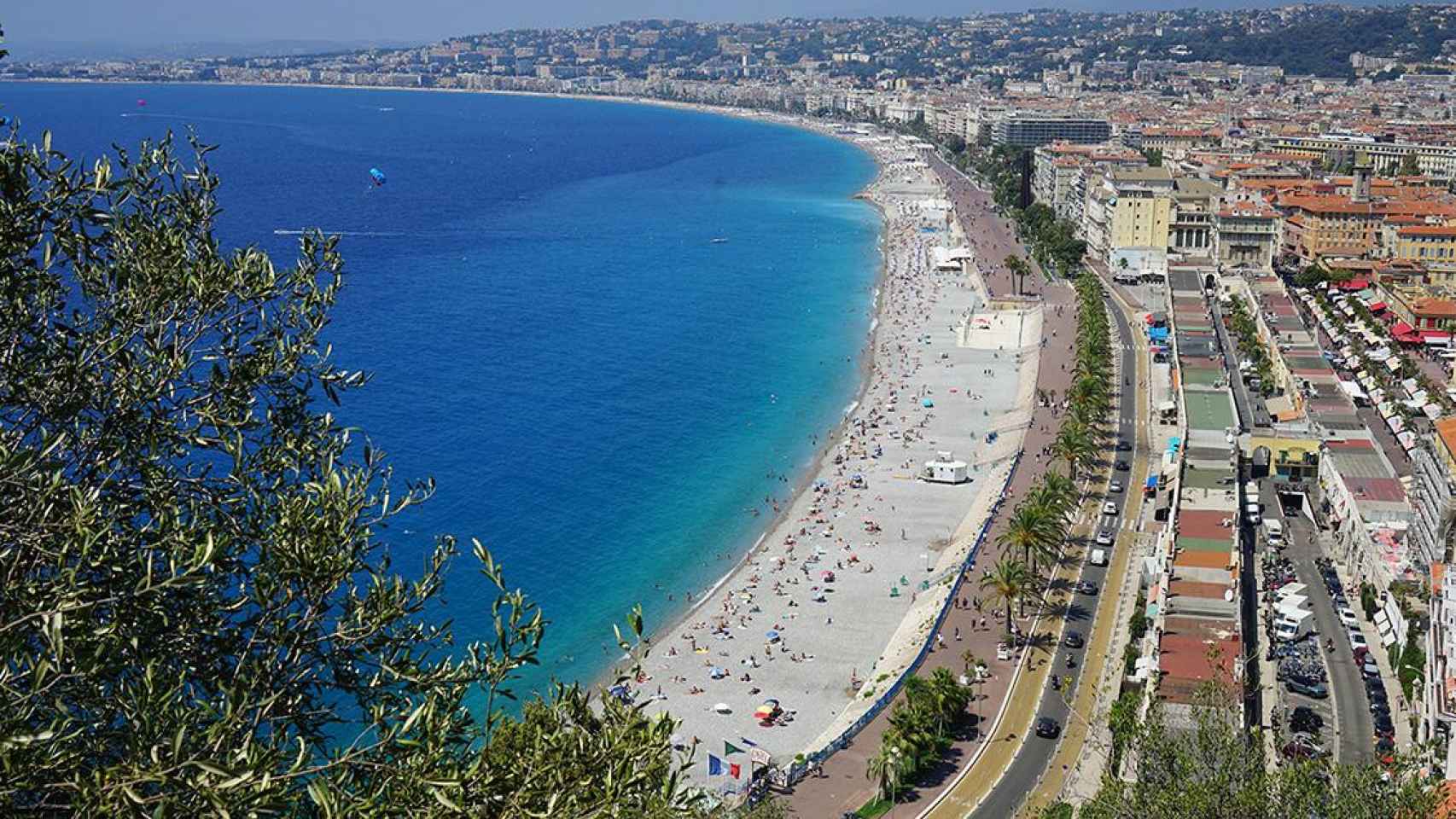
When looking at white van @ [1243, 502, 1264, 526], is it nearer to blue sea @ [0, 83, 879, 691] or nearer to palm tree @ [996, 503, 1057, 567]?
palm tree @ [996, 503, 1057, 567]

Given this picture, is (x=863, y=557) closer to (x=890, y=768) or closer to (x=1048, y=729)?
(x=1048, y=729)

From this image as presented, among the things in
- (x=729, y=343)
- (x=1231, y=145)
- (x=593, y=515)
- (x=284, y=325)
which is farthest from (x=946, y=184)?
(x=284, y=325)

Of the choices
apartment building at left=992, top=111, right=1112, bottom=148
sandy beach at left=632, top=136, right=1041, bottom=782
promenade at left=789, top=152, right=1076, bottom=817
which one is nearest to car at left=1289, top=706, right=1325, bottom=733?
promenade at left=789, top=152, right=1076, bottom=817

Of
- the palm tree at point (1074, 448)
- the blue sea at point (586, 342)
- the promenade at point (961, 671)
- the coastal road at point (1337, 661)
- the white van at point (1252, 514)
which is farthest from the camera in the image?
the palm tree at point (1074, 448)

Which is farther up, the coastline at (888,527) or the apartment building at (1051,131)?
the apartment building at (1051,131)

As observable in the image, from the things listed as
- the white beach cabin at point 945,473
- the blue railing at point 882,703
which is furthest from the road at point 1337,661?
the white beach cabin at point 945,473

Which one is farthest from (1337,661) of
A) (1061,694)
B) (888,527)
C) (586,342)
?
(586,342)

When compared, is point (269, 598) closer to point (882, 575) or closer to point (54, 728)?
point (54, 728)

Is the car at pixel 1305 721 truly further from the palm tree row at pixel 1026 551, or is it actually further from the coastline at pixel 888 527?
the coastline at pixel 888 527
